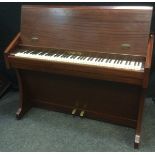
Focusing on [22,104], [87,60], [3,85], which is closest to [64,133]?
[22,104]

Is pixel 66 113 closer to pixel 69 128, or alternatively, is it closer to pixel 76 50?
pixel 69 128

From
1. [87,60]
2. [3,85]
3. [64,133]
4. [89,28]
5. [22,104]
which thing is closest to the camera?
[87,60]

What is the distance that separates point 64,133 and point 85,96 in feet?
1.28

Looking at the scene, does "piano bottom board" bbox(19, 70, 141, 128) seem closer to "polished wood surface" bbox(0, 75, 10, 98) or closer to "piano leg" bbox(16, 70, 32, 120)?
"piano leg" bbox(16, 70, 32, 120)

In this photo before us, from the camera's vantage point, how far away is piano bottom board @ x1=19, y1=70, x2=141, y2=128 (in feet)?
6.15

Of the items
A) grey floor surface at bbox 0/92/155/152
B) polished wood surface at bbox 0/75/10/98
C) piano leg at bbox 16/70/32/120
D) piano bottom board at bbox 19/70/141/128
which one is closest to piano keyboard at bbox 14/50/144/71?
piano bottom board at bbox 19/70/141/128

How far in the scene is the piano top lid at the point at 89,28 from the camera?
1646 millimetres

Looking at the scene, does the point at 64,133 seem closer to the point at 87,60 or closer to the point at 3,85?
the point at 87,60

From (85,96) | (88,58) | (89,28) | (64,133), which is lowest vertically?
(64,133)

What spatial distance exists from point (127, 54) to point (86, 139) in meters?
0.81

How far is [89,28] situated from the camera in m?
1.79

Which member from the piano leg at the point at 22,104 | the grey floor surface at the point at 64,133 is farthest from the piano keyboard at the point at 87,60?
the grey floor surface at the point at 64,133

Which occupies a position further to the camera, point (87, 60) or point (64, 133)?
point (64, 133)

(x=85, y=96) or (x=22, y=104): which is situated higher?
(x=85, y=96)
